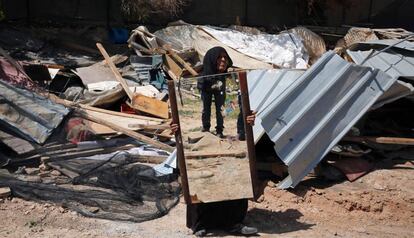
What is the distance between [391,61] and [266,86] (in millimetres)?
2236

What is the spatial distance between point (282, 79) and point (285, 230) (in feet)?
9.64

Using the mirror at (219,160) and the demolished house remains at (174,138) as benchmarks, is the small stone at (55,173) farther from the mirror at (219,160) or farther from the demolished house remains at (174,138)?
the mirror at (219,160)

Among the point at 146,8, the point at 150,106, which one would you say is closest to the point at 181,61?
the point at 150,106

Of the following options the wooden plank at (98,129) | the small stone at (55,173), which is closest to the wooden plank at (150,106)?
the wooden plank at (98,129)

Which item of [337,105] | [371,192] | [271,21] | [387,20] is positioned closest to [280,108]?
[337,105]

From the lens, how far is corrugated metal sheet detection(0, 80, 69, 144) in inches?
304

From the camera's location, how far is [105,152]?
8.01 metres

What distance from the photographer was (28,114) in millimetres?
7973

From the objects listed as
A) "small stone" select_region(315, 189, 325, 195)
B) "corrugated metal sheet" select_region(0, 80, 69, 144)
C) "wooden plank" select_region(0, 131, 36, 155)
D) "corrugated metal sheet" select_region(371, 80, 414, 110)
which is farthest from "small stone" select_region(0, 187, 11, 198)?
"corrugated metal sheet" select_region(371, 80, 414, 110)

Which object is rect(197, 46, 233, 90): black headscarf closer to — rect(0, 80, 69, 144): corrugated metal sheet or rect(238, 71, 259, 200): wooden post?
rect(238, 71, 259, 200): wooden post

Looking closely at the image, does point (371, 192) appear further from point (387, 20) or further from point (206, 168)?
point (387, 20)

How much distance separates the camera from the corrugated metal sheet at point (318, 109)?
23.5ft

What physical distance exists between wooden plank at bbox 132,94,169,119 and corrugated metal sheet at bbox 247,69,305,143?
6.55 ft

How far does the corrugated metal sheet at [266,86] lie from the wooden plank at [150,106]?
2.00m
